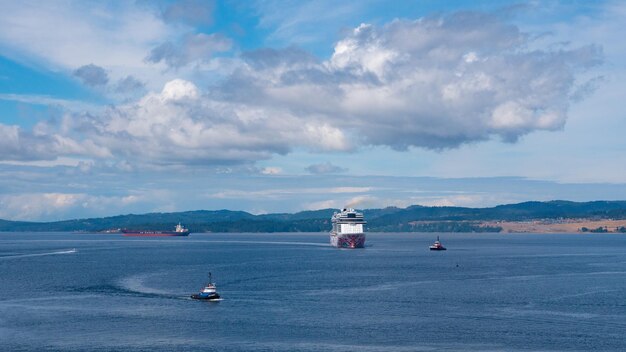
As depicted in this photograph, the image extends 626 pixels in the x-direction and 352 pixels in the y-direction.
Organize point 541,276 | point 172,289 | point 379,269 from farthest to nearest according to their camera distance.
A: point 379,269, point 541,276, point 172,289

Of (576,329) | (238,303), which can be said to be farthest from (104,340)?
(576,329)

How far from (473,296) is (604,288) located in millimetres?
33974

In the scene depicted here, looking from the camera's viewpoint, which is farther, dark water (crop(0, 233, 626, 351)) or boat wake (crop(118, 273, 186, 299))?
boat wake (crop(118, 273, 186, 299))

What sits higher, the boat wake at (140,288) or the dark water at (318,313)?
the boat wake at (140,288)

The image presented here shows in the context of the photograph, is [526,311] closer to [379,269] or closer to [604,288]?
[604,288]

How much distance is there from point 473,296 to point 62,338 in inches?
2981

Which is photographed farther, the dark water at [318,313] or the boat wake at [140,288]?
the boat wake at [140,288]

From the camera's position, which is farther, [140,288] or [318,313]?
[140,288]

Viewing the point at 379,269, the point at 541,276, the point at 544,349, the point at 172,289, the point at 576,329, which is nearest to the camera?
the point at 544,349

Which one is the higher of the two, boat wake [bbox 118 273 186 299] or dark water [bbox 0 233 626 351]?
boat wake [bbox 118 273 186 299]

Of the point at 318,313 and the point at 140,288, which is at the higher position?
the point at 140,288

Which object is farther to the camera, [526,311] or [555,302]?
[555,302]

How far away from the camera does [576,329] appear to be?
96.8m

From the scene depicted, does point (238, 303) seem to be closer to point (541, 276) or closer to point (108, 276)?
point (108, 276)
